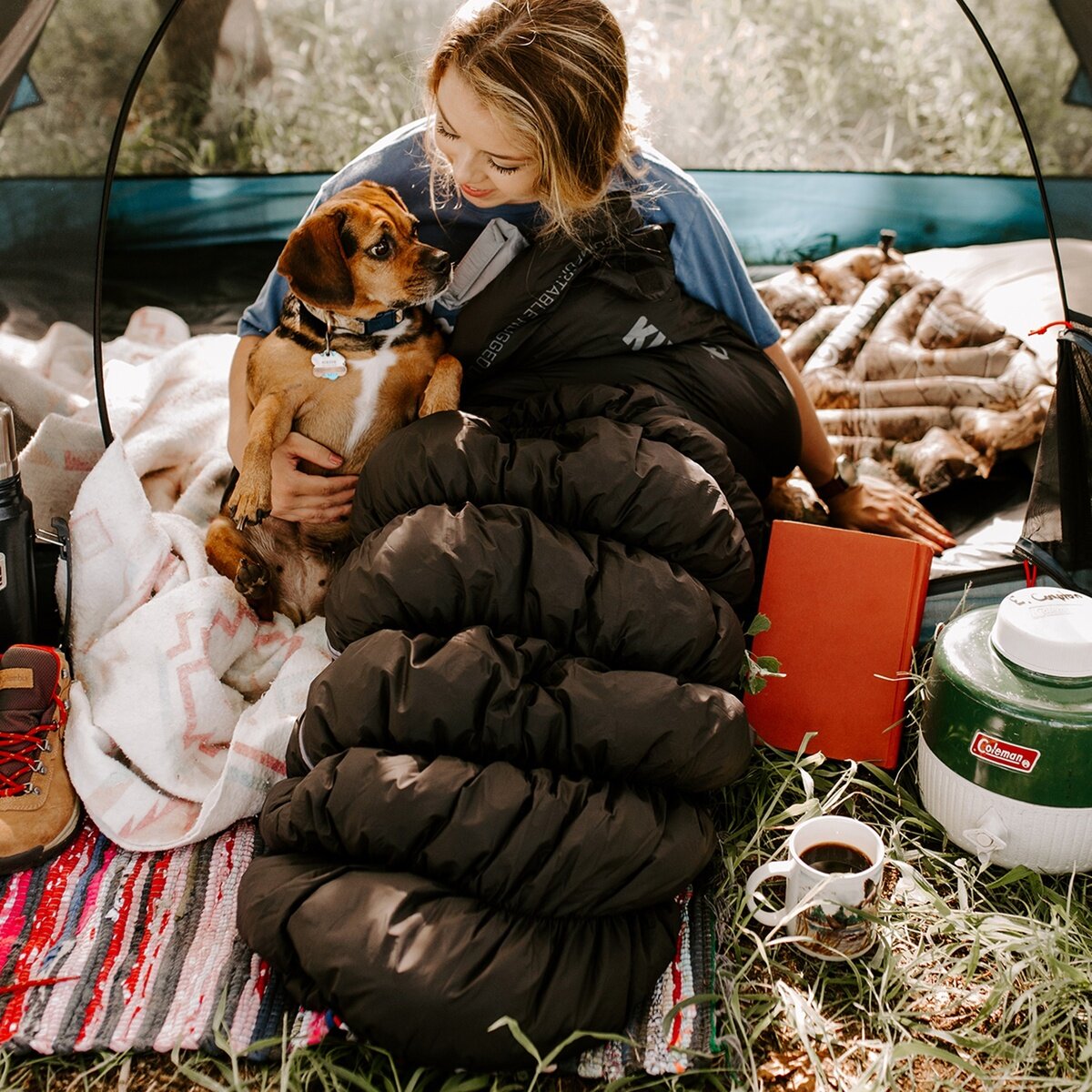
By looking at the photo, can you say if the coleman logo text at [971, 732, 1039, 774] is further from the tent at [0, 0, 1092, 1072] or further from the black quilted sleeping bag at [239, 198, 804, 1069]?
the tent at [0, 0, 1092, 1072]

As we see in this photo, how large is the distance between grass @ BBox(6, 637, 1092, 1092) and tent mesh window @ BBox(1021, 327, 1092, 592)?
0.62 meters

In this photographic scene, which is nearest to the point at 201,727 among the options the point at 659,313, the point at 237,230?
the point at 659,313

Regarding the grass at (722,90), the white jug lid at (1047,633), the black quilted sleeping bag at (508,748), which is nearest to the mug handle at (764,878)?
the black quilted sleeping bag at (508,748)

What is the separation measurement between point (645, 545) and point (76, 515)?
1.15 m

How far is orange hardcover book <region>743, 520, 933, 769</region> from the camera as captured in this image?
1942mm

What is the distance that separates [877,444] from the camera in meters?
2.62

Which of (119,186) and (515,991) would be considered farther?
(119,186)

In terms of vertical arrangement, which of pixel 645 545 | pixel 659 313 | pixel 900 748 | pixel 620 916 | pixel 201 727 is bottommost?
pixel 900 748

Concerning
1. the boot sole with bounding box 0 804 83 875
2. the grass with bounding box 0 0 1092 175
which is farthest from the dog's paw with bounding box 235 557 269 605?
the grass with bounding box 0 0 1092 175

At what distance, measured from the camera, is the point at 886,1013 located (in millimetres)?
1479

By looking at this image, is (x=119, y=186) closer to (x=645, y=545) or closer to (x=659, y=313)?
(x=659, y=313)

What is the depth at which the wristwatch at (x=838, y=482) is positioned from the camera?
2.39 meters

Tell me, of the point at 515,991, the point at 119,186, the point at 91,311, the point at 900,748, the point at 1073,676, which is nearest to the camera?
the point at 515,991

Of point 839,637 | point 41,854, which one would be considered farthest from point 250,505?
point 839,637
